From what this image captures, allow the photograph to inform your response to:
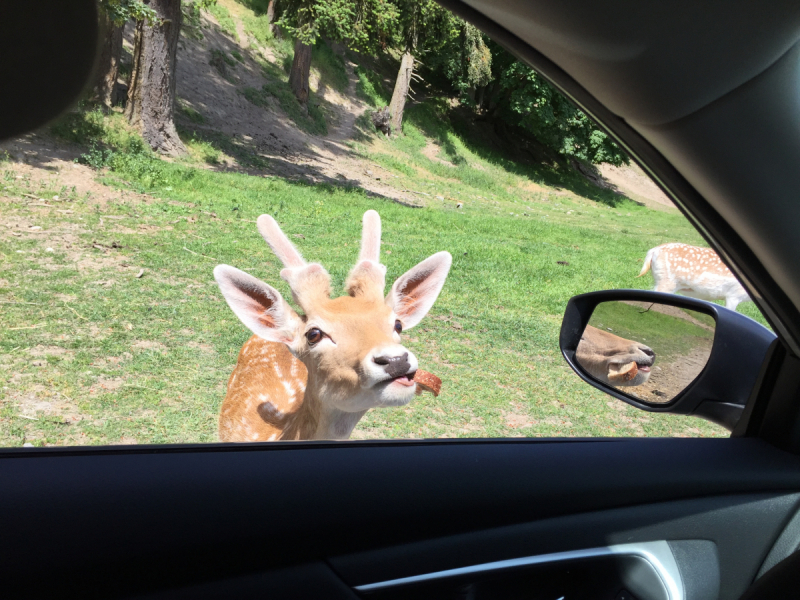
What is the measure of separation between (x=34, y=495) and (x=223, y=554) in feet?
0.87

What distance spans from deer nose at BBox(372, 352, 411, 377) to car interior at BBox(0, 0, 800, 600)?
54cm

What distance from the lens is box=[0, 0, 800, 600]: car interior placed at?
904 millimetres

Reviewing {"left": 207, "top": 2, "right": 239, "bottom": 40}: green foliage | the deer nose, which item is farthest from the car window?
{"left": 207, "top": 2, "right": 239, "bottom": 40}: green foliage

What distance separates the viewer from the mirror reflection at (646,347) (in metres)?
1.47

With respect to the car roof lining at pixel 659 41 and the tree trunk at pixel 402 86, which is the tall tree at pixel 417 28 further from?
the car roof lining at pixel 659 41

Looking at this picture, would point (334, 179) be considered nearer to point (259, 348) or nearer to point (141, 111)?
point (141, 111)

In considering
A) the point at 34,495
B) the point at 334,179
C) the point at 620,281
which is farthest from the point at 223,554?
the point at 334,179

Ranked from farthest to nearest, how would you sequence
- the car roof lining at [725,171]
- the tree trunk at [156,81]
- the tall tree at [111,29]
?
the tree trunk at [156,81] < the car roof lining at [725,171] < the tall tree at [111,29]

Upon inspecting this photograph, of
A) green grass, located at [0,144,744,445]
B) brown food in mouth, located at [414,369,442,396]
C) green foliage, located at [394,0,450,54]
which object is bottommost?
green grass, located at [0,144,744,445]

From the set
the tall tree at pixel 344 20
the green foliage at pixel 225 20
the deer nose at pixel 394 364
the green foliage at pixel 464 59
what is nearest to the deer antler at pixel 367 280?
the deer nose at pixel 394 364

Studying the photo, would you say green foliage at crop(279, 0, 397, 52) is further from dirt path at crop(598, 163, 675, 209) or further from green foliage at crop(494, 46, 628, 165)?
dirt path at crop(598, 163, 675, 209)

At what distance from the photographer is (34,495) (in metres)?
0.93

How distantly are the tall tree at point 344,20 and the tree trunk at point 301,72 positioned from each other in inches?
106

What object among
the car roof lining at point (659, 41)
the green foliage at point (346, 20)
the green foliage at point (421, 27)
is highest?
the green foliage at point (346, 20)
